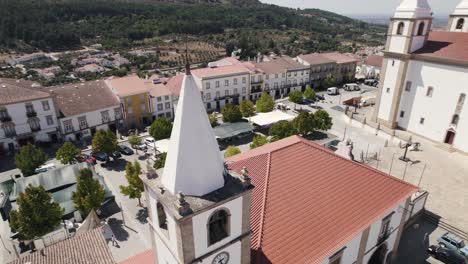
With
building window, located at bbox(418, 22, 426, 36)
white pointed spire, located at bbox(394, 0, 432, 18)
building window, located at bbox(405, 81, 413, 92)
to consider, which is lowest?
building window, located at bbox(405, 81, 413, 92)

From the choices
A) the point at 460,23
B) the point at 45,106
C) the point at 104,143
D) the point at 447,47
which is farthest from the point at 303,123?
the point at 45,106

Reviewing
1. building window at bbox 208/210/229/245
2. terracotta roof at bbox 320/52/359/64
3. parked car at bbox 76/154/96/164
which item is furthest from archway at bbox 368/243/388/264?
terracotta roof at bbox 320/52/359/64

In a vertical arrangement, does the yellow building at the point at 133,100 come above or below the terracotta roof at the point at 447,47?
below

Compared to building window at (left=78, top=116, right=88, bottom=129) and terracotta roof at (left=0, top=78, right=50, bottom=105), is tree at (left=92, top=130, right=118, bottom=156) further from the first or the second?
terracotta roof at (left=0, top=78, right=50, bottom=105)

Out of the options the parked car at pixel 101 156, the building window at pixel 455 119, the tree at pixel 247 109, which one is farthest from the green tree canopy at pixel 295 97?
the parked car at pixel 101 156

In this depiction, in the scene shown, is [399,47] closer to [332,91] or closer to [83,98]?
[332,91]

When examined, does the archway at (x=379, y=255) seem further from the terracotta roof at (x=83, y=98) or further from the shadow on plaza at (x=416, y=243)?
the terracotta roof at (x=83, y=98)
